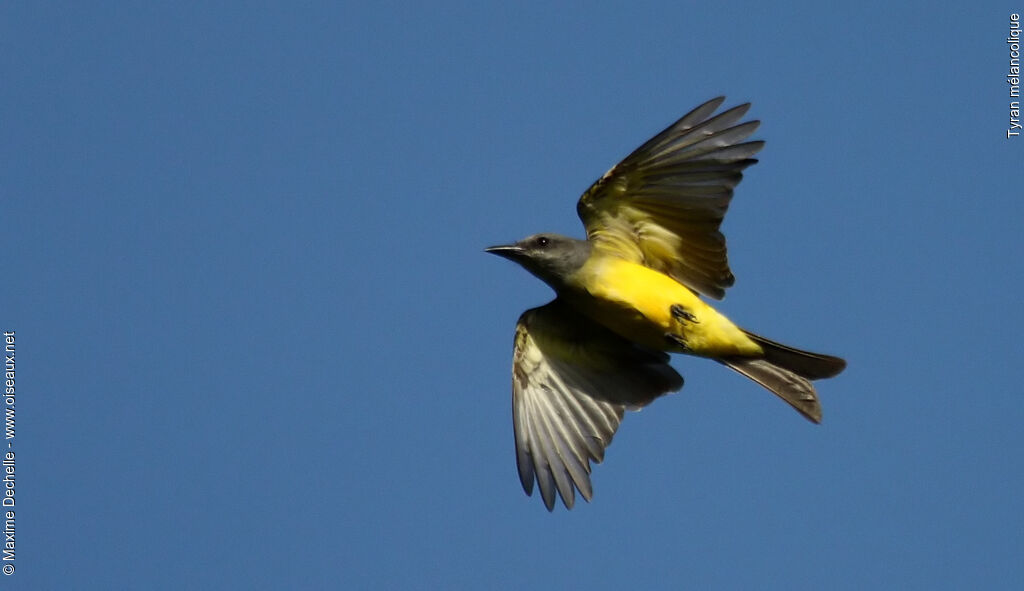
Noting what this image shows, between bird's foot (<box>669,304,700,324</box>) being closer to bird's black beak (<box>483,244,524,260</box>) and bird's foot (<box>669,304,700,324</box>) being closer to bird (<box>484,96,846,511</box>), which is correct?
bird (<box>484,96,846,511</box>)

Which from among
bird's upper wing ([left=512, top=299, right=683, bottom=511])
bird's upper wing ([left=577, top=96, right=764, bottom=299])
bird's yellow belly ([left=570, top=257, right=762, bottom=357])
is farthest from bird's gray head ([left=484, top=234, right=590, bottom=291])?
bird's upper wing ([left=512, top=299, right=683, bottom=511])

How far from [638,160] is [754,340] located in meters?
1.81

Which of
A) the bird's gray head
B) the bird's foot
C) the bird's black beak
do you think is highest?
the bird's black beak

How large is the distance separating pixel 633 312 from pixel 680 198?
3.30 feet

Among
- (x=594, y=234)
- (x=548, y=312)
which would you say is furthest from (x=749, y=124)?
(x=548, y=312)

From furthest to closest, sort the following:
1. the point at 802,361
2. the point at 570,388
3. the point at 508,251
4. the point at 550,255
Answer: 1. the point at 570,388
2. the point at 802,361
3. the point at 508,251
4. the point at 550,255

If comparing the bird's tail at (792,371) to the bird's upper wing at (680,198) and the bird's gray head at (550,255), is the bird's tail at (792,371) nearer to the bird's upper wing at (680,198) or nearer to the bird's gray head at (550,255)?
the bird's upper wing at (680,198)

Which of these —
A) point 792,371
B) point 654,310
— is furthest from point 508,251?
point 792,371

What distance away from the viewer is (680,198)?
11.1m

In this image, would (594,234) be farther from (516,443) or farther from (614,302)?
(516,443)

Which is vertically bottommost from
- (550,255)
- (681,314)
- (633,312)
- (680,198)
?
(681,314)

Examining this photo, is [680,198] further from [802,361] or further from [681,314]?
[802,361]

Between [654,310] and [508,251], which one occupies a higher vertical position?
[508,251]

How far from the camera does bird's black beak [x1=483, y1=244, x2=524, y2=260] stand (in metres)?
11.1
